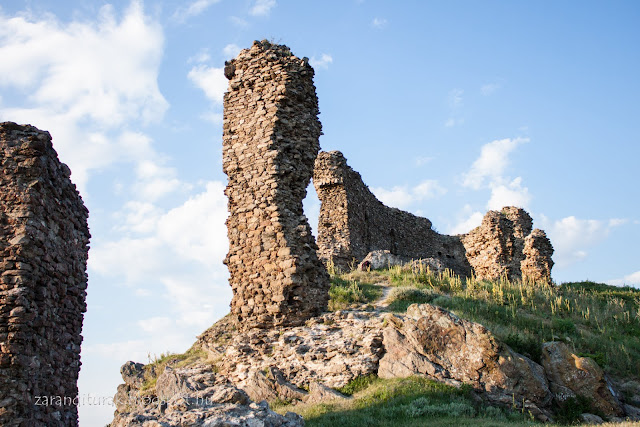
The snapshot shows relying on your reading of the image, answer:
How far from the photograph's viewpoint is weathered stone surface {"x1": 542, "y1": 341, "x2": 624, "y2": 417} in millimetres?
9672

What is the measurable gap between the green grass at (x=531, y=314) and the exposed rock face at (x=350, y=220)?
461 centimetres

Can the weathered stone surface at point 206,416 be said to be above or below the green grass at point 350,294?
below

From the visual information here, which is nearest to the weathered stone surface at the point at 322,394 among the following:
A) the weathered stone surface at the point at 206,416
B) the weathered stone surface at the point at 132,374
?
the weathered stone surface at the point at 206,416

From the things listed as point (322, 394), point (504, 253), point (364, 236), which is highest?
point (364, 236)

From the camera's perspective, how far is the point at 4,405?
7.35 meters

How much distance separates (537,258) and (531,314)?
Result: 9.02 meters

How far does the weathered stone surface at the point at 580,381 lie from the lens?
9.67m

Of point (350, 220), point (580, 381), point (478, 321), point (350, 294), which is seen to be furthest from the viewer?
point (350, 220)

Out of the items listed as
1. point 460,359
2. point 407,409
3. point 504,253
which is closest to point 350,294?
point 460,359

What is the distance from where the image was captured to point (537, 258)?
23.2m

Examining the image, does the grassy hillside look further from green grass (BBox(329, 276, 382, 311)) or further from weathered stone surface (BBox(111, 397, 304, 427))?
weathered stone surface (BBox(111, 397, 304, 427))

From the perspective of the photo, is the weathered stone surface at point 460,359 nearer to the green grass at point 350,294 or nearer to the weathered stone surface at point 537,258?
the green grass at point 350,294

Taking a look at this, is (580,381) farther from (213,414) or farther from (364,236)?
(364,236)

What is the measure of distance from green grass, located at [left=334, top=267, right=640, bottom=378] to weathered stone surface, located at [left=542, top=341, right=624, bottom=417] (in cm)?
50
